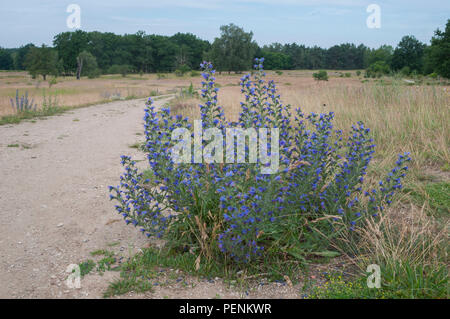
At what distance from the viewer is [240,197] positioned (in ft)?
9.48

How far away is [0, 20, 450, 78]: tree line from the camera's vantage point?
205 feet

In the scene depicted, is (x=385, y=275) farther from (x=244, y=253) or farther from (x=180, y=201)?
(x=180, y=201)

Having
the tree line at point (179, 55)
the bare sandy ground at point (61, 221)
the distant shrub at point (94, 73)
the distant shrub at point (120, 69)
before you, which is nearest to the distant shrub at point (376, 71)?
the bare sandy ground at point (61, 221)

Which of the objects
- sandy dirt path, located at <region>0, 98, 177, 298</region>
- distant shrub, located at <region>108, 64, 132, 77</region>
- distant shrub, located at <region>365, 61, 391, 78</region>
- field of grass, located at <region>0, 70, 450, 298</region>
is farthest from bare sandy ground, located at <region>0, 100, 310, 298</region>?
distant shrub, located at <region>108, 64, 132, 77</region>

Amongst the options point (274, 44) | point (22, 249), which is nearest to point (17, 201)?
point (22, 249)

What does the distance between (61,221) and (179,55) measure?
3720 inches

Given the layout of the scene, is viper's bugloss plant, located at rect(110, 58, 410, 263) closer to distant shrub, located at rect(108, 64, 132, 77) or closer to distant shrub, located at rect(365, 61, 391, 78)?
distant shrub, located at rect(365, 61, 391, 78)

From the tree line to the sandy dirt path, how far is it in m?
58.5

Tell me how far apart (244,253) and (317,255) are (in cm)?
87

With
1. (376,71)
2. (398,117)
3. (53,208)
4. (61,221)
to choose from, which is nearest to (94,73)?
(376,71)

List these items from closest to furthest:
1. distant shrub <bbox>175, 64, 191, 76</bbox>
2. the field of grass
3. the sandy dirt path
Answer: the field of grass → the sandy dirt path → distant shrub <bbox>175, 64, 191, 76</bbox>

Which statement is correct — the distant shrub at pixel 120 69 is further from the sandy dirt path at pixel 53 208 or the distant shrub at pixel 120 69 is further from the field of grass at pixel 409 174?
the sandy dirt path at pixel 53 208

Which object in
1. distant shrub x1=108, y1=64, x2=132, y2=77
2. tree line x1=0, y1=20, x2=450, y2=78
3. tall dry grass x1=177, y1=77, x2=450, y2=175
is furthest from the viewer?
distant shrub x1=108, y1=64, x2=132, y2=77

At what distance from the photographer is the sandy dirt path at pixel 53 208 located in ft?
10.9
